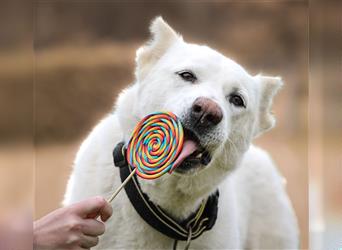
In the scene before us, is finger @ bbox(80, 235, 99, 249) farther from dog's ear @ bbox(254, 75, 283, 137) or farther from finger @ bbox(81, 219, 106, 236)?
dog's ear @ bbox(254, 75, 283, 137)

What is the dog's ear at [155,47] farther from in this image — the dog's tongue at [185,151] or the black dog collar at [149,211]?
the dog's tongue at [185,151]

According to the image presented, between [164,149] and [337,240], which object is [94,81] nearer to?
[164,149]

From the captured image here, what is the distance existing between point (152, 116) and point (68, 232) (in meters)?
0.55

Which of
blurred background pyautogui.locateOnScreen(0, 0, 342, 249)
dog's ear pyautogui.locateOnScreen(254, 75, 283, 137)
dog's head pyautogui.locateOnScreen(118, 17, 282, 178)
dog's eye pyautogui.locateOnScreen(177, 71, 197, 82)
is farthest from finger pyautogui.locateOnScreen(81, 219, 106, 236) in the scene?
blurred background pyautogui.locateOnScreen(0, 0, 342, 249)

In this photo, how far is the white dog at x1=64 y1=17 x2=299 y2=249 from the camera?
244cm

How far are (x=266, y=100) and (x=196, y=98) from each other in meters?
0.77

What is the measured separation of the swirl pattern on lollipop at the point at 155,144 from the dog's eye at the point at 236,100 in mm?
Answer: 357

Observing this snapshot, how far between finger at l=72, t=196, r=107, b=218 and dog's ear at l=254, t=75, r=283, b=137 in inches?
41.1

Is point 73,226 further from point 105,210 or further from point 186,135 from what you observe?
point 186,135

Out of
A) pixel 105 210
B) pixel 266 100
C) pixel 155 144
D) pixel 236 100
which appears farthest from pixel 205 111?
pixel 266 100

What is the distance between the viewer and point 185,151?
2.38 m

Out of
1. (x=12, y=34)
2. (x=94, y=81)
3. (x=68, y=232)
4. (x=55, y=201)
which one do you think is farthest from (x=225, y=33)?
(x=12, y=34)

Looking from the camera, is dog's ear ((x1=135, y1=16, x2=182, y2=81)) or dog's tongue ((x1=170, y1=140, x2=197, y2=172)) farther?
dog's ear ((x1=135, y1=16, x2=182, y2=81))

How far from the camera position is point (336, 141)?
203cm
